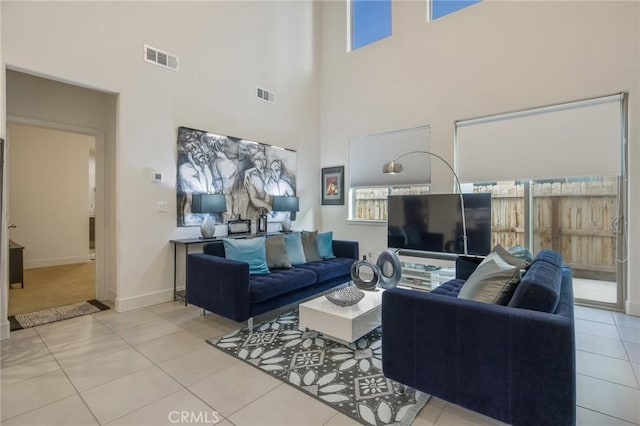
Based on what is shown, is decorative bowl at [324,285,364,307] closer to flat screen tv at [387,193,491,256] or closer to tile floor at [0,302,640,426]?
tile floor at [0,302,640,426]

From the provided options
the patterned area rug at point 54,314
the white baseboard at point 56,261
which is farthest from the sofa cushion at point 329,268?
the white baseboard at point 56,261

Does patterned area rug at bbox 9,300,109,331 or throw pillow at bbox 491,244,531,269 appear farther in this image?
patterned area rug at bbox 9,300,109,331

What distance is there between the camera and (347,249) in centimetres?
449

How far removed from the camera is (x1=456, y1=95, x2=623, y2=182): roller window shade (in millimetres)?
3586

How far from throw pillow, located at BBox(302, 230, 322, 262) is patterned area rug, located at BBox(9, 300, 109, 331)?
249cm

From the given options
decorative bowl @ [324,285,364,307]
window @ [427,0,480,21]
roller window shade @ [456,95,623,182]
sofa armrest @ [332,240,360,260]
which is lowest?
decorative bowl @ [324,285,364,307]

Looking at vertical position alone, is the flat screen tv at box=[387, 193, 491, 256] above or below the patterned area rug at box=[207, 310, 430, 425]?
above

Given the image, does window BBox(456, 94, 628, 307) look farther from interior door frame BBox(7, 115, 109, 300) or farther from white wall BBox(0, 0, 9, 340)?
white wall BBox(0, 0, 9, 340)

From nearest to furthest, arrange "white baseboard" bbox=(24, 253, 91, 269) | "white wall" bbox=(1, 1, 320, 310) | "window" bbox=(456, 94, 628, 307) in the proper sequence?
1. "white wall" bbox=(1, 1, 320, 310)
2. "window" bbox=(456, 94, 628, 307)
3. "white baseboard" bbox=(24, 253, 91, 269)

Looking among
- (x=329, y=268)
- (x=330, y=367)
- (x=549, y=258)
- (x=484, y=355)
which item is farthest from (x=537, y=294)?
(x=329, y=268)

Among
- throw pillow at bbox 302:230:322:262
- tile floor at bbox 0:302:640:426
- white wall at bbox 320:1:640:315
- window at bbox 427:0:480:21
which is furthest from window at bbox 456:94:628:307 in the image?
throw pillow at bbox 302:230:322:262

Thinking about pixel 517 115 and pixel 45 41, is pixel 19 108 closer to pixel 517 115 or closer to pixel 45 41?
pixel 45 41

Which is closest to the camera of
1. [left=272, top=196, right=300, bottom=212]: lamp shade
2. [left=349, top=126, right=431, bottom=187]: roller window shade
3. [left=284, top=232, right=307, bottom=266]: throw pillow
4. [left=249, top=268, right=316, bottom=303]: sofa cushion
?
[left=249, top=268, right=316, bottom=303]: sofa cushion

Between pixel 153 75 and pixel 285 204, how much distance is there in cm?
256
